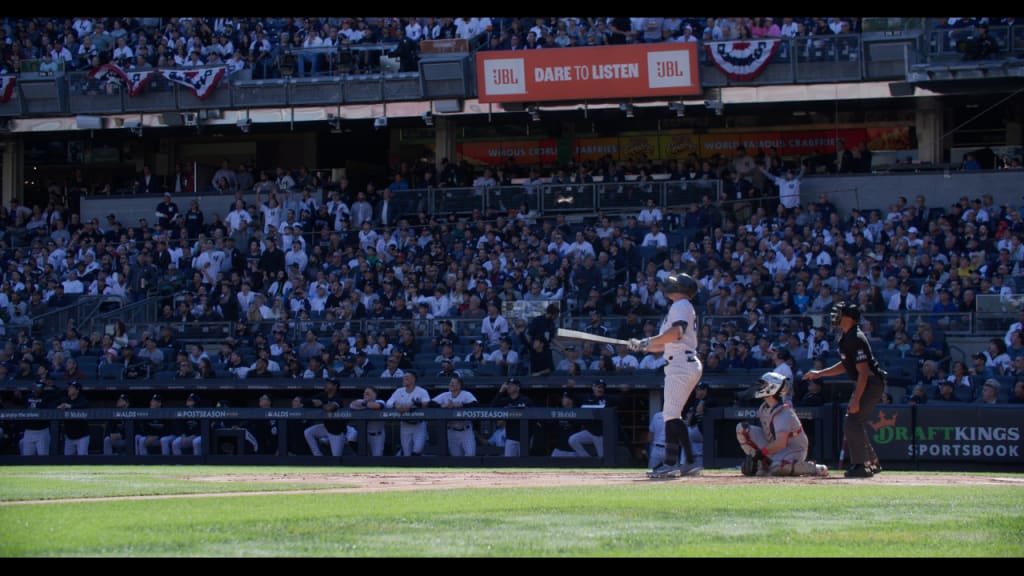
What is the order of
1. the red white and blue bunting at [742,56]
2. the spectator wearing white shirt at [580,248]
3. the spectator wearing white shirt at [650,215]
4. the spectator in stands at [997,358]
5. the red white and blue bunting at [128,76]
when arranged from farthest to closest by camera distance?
the red white and blue bunting at [128,76] < the red white and blue bunting at [742,56] < the spectator wearing white shirt at [650,215] < the spectator wearing white shirt at [580,248] < the spectator in stands at [997,358]

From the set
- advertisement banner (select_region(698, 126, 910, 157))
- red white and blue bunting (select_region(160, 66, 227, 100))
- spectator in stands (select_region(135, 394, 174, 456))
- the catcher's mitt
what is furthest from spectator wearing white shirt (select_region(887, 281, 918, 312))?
red white and blue bunting (select_region(160, 66, 227, 100))

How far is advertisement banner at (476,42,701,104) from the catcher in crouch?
17543 millimetres

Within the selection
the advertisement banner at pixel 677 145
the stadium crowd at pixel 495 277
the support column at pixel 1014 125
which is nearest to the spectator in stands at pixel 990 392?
the stadium crowd at pixel 495 277

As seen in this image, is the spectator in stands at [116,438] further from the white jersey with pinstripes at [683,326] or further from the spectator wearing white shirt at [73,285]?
the white jersey with pinstripes at [683,326]

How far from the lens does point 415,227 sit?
2758cm

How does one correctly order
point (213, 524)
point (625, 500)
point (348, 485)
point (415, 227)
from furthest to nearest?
point (415, 227) → point (348, 485) → point (625, 500) → point (213, 524)

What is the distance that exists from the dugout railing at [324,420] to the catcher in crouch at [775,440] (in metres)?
5.77

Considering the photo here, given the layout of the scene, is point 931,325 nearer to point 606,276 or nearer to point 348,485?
point 606,276

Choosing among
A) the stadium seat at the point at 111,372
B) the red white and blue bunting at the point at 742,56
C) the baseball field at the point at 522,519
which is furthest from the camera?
the red white and blue bunting at the point at 742,56

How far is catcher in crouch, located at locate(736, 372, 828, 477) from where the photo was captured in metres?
11.9

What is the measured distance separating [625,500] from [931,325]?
38.2 ft

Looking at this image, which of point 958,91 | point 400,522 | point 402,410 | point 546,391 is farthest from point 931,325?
point 400,522

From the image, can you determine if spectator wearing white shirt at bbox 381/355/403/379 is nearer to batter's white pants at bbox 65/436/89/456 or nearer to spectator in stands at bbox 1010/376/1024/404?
batter's white pants at bbox 65/436/89/456

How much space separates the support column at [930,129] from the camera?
97.8 ft
